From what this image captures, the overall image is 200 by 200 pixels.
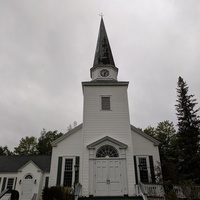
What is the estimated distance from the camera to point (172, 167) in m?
15.3

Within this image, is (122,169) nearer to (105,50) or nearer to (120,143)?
(120,143)

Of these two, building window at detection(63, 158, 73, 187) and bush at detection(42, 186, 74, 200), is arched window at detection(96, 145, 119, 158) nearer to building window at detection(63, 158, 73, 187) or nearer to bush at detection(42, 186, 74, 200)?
building window at detection(63, 158, 73, 187)

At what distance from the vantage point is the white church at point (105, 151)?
12.7 metres

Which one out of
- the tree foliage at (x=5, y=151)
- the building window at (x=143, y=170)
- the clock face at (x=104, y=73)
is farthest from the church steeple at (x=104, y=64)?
the tree foliage at (x=5, y=151)

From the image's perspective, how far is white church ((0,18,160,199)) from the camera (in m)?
12.7

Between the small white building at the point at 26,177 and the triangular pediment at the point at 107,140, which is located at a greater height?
the triangular pediment at the point at 107,140

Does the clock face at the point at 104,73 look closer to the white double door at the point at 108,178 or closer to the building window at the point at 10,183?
the white double door at the point at 108,178

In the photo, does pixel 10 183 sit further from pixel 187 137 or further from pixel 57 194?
pixel 187 137

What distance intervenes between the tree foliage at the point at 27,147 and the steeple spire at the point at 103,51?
112ft

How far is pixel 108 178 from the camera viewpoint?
12.8m

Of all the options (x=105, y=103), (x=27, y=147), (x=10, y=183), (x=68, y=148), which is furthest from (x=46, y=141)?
(x=105, y=103)

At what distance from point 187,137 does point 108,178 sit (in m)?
9.59

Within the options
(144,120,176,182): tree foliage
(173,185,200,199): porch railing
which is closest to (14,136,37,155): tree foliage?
(144,120,176,182): tree foliage

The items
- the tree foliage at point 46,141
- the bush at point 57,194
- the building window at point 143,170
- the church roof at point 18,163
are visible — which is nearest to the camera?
the bush at point 57,194
